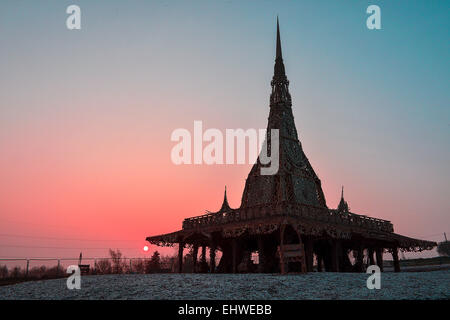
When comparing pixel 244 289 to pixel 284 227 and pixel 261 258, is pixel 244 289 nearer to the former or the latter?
pixel 284 227

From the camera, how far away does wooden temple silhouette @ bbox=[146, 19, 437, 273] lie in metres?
27.5

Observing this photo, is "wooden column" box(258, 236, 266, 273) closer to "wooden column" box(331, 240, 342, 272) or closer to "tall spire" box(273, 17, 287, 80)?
"wooden column" box(331, 240, 342, 272)

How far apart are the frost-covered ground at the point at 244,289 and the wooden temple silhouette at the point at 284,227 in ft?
13.9

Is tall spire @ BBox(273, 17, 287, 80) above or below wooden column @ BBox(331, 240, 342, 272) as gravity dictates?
above

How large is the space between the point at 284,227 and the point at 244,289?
27.8ft

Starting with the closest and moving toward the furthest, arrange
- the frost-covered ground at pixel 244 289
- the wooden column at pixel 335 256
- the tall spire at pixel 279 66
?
the frost-covered ground at pixel 244 289 → the wooden column at pixel 335 256 → the tall spire at pixel 279 66

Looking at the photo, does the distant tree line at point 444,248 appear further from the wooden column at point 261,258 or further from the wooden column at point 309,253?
the wooden column at point 261,258

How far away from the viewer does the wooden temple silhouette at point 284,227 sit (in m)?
27.5

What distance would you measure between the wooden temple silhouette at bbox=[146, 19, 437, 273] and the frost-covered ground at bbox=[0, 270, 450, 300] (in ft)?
13.9

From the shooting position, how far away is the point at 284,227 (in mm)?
25609

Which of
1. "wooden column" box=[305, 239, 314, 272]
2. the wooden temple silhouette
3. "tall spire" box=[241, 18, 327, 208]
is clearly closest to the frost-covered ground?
the wooden temple silhouette

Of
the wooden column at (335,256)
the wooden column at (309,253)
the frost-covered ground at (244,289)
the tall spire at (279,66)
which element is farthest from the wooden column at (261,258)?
the tall spire at (279,66)
